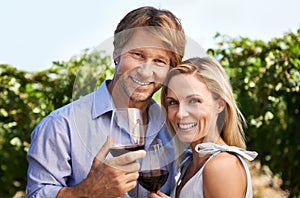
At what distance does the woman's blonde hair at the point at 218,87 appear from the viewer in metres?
3.03

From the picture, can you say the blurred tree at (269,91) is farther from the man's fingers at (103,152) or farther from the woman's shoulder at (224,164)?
the man's fingers at (103,152)

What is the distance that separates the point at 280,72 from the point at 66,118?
9.76ft

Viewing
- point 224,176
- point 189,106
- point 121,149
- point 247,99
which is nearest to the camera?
point 121,149

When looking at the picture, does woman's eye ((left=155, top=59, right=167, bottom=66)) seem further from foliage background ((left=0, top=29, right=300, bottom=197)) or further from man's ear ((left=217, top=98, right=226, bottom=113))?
foliage background ((left=0, top=29, right=300, bottom=197))

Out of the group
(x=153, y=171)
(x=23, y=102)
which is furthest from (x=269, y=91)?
(x=153, y=171)

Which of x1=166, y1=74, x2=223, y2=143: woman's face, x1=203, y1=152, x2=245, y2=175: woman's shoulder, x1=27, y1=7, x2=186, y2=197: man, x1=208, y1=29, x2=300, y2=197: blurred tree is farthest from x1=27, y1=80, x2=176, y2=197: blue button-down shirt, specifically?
x1=208, y1=29, x2=300, y2=197: blurred tree

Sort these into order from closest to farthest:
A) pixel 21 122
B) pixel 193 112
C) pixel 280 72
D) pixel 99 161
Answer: pixel 99 161 → pixel 193 112 → pixel 21 122 → pixel 280 72

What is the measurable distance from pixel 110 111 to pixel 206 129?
1.45ft

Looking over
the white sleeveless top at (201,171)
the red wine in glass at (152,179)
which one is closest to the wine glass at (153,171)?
the red wine in glass at (152,179)

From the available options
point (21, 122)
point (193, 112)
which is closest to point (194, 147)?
point (193, 112)

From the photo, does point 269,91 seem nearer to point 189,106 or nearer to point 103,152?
point 189,106

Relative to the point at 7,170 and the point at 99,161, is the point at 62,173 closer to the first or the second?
the point at 99,161

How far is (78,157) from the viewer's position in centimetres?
304

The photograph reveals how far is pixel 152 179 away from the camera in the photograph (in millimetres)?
2855
